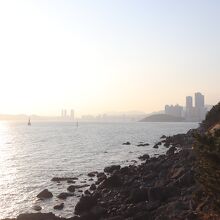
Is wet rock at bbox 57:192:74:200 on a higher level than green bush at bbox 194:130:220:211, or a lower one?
lower

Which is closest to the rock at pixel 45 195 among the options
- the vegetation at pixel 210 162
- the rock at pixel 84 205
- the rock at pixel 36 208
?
the rock at pixel 36 208

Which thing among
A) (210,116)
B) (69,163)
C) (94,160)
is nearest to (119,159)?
(94,160)

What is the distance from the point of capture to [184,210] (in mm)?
30141

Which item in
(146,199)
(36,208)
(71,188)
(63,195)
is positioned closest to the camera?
(146,199)

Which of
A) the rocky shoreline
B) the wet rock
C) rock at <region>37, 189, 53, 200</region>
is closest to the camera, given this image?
the rocky shoreline

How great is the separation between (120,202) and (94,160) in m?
41.5

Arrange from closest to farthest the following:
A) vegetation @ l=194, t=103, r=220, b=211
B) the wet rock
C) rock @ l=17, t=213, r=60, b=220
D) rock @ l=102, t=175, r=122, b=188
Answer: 1. vegetation @ l=194, t=103, r=220, b=211
2. rock @ l=17, t=213, r=60, b=220
3. the wet rock
4. rock @ l=102, t=175, r=122, b=188

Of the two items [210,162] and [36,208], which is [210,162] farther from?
[36,208]

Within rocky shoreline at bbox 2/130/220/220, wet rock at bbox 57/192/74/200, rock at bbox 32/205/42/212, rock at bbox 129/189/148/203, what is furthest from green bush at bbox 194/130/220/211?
wet rock at bbox 57/192/74/200

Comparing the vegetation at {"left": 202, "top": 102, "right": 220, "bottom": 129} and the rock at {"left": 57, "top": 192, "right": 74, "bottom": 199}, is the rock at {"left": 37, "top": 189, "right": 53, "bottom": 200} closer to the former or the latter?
the rock at {"left": 57, "top": 192, "right": 74, "bottom": 199}

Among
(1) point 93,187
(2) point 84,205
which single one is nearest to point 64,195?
(1) point 93,187

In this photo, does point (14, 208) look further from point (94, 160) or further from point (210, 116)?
point (210, 116)

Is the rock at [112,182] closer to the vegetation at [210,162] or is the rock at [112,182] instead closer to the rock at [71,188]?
the rock at [71,188]

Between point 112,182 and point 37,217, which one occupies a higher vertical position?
point 112,182
